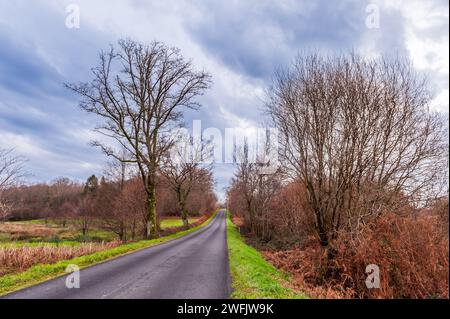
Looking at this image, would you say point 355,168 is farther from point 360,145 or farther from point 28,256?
point 28,256

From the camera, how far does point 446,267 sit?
22.9 ft

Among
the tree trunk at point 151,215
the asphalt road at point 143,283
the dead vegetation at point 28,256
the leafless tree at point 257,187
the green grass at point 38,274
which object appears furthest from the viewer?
the leafless tree at point 257,187

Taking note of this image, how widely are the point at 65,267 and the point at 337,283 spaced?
10.1 meters

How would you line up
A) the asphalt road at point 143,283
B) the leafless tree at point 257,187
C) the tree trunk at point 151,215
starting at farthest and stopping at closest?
the leafless tree at point 257,187 < the tree trunk at point 151,215 < the asphalt road at point 143,283

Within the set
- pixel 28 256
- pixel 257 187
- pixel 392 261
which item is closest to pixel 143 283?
pixel 28 256

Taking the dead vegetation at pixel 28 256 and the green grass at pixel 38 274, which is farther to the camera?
the dead vegetation at pixel 28 256

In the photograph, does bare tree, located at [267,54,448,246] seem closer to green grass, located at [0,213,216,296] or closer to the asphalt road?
the asphalt road

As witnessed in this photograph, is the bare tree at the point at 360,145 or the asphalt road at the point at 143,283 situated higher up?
the bare tree at the point at 360,145

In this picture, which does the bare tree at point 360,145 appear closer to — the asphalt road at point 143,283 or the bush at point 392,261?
the bush at point 392,261

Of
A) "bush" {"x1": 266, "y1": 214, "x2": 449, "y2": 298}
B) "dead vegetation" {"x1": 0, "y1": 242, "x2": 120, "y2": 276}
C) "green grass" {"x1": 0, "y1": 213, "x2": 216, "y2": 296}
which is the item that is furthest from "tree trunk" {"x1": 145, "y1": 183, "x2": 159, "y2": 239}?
"bush" {"x1": 266, "y1": 214, "x2": 449, "y2": 298}

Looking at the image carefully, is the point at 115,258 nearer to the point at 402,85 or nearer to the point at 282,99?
the point at 282,99

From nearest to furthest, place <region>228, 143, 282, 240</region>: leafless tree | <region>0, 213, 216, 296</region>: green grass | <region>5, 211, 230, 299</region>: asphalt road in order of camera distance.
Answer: <region>5, 211, 230, 299</region>: asphalt road → <region>0, 213, 216, 296</region>: green grass → <region>228, 143, 282, 240</region>: leafless tree

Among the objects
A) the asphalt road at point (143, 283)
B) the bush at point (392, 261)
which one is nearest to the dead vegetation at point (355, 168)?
the bush at point (392, 261)
